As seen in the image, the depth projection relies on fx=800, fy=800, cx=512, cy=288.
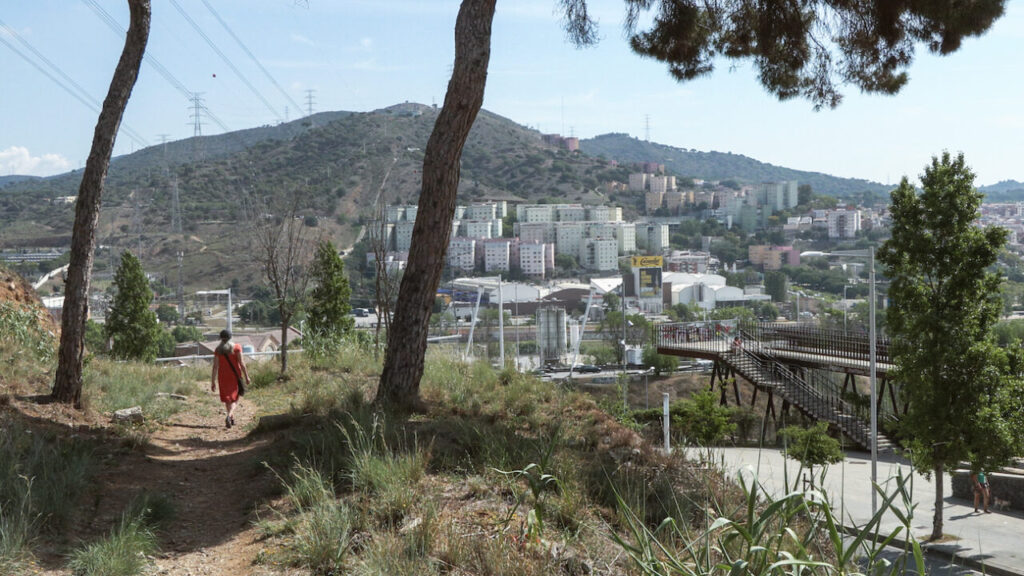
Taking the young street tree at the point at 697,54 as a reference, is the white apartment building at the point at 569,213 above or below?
above

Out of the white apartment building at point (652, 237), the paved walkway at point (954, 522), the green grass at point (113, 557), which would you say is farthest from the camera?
the white apartment building at point (652, 237)

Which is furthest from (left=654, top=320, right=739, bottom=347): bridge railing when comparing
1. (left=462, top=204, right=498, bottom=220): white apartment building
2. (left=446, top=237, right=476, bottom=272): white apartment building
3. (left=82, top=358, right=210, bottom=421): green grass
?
(left=462, top=204, right=498, bottom=220): white apartment building

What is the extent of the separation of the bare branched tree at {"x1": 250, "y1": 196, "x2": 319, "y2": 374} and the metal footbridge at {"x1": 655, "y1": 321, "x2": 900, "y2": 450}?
46.7 feet

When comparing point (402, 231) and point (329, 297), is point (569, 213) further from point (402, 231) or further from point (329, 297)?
point (329, 297)

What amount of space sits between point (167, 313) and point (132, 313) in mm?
33103

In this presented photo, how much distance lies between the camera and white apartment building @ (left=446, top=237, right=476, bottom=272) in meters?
99.1

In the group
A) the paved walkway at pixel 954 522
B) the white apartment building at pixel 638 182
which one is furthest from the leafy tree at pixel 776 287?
the paved walkway at pixel 954 522

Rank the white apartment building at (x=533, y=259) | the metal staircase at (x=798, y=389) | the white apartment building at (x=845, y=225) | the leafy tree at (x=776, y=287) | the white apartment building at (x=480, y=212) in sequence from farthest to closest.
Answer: the white apartment building at (x=480, y=212)
the white apartment building at (x=845, y=225)
the white apartment building at (x=533, y=259)
the leafy tree at (x=776, y=287)
the metal staircase at (x=798, y=389)

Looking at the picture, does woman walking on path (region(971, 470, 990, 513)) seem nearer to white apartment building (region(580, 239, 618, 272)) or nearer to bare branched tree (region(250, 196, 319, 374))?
bare branched tree (region(250, 196, 319, 374))

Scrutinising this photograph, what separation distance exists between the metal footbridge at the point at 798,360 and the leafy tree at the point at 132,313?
723 inches

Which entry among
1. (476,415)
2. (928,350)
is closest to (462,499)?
(476,415)

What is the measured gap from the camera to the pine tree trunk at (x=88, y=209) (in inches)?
275

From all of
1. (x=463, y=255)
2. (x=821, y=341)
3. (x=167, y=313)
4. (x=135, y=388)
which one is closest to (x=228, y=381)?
(x=135, y=388)

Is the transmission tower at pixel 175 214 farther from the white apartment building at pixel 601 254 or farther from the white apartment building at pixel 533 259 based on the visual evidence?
the white apartment building at pixel 601 254
